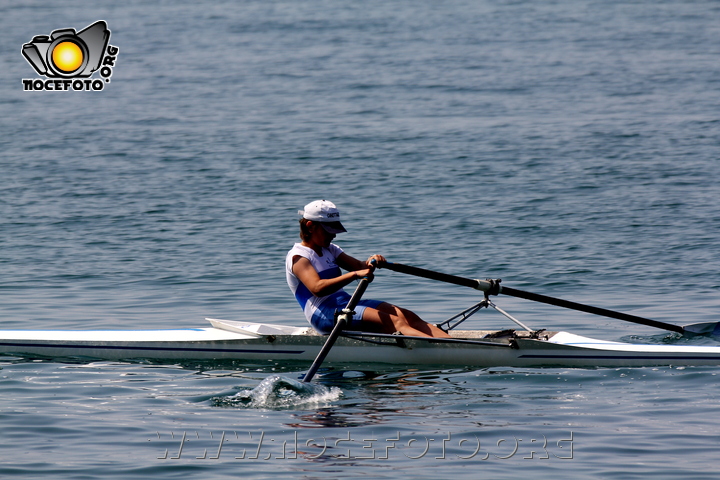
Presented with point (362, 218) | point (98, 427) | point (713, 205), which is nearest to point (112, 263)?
point (362, 218)

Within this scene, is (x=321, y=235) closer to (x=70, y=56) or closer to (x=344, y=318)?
(x=344, y=318)

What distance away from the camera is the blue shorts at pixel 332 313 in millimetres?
8383

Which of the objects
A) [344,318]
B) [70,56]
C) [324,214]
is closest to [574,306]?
[344,318]

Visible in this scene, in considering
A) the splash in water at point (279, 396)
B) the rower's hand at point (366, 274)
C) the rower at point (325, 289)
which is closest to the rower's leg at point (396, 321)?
the rower at point (325, 289)

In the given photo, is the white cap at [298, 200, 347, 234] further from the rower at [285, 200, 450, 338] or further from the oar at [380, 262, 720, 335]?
Result: the oar at [380, 262, 720, 335]

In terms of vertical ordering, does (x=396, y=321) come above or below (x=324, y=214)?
below

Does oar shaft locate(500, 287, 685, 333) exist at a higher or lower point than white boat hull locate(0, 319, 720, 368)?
higher

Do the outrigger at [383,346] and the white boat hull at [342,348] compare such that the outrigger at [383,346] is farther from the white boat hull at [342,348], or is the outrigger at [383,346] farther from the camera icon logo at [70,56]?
the camera icon logo at [70,56]

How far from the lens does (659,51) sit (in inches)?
1206

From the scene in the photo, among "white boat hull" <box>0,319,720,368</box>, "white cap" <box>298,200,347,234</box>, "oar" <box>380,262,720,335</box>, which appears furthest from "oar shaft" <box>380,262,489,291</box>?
"white cap" <box>298,200,347,234</box>

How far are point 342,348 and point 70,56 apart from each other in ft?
55.4

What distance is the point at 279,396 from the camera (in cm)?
741

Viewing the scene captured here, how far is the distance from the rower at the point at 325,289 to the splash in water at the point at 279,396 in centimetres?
91

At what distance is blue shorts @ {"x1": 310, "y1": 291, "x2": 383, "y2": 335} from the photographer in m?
8.38
